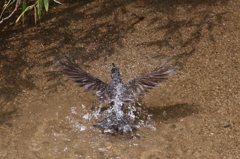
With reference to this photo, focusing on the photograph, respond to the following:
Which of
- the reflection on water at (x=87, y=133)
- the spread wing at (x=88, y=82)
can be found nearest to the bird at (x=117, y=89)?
the spread wing at (x=88, y=82)

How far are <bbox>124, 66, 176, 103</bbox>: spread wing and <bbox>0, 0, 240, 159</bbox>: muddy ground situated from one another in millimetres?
297

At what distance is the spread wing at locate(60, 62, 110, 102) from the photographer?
4262 millimetres

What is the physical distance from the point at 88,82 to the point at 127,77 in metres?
0.82

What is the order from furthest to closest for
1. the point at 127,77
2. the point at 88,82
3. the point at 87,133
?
the point at 127,77 < the point at 88,82 < the point at 87,133

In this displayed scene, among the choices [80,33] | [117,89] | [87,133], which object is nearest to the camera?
[87,133]

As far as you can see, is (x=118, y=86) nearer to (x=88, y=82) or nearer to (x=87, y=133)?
(x=88, y=82)

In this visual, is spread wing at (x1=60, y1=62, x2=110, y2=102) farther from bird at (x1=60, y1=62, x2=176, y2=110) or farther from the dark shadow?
the dark shadow

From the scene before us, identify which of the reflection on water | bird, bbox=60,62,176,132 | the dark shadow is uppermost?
the dark shadow

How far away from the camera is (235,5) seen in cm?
605

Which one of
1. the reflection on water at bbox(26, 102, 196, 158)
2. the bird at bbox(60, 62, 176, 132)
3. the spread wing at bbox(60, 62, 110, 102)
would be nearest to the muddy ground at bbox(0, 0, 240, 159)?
the reflection on water at bbox(26, 102, 196, 158)

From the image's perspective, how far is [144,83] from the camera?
4.19m

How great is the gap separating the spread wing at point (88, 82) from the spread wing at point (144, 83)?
25 centimetres

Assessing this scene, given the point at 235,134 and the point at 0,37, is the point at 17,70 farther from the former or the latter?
the point at 235,134

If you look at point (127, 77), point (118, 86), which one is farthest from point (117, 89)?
point (127, 77)
